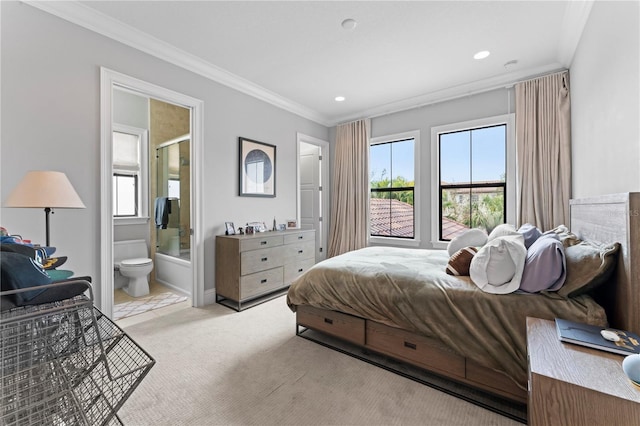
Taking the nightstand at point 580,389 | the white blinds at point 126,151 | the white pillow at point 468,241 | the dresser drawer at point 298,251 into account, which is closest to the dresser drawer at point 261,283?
the dresser drawer at point 298,251

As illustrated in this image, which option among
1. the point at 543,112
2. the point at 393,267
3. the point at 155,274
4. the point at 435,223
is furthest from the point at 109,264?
the point at 543,112

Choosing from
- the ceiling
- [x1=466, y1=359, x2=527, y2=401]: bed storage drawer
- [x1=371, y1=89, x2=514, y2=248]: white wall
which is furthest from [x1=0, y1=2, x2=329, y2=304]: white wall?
[x1=466, y1=359, x2=527, y2=401]: bed storage drawer

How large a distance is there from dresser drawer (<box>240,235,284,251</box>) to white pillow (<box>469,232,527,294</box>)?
2277mm

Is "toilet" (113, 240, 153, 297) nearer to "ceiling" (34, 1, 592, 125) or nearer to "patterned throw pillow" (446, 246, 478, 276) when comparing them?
"ceiling" (34, 1, 592, 125)

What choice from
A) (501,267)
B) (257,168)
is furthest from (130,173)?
(501,267)

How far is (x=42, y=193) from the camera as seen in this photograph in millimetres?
1746

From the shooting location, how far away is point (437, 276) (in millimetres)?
1870

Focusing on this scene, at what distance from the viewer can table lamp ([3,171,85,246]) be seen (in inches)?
67.0

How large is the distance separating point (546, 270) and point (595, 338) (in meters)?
0.41

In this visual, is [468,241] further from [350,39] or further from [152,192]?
[152,192]

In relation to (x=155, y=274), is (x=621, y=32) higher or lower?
higher

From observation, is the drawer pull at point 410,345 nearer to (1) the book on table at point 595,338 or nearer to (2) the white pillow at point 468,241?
(1) the book on table at point 595,338

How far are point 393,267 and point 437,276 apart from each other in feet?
1.15

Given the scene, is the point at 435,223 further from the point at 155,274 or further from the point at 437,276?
the point at 155,274
